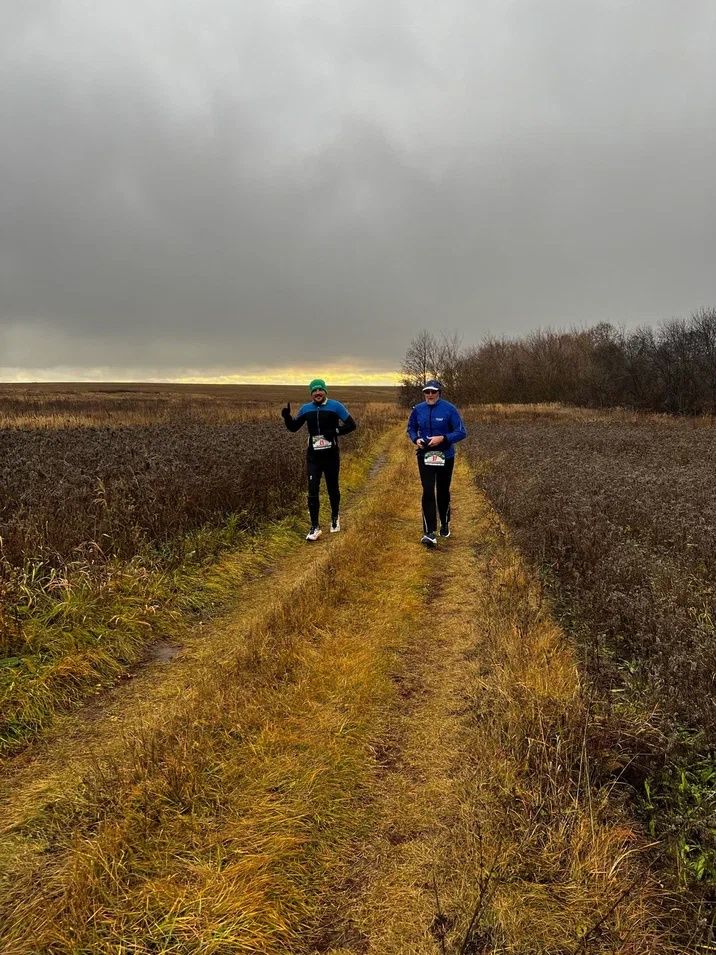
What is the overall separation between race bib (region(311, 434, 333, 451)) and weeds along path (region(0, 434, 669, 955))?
14.8 ft

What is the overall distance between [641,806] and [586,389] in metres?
59.1

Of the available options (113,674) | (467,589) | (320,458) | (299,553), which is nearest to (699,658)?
(467,589)

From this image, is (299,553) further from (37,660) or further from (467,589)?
(37,660)

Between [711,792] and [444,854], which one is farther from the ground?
[711,792]

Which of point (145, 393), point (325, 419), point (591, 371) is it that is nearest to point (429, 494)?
point (325, 419)

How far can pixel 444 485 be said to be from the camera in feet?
27.6

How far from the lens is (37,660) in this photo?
431 centimetres

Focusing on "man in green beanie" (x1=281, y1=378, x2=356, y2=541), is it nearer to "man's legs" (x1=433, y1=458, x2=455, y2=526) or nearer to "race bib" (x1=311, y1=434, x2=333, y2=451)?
"race bib" (x1=311, y1=434, x2=333, y2=451)

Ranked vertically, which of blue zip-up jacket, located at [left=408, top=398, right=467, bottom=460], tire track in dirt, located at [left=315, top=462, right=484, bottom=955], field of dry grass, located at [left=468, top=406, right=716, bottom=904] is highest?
blue zip-up jacket, located at [left=408, top=398, right=467, bottom=460]

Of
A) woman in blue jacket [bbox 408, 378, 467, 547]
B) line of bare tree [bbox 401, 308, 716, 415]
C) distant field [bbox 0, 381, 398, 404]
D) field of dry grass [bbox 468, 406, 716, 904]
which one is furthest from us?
distant field [bbox 0, 381, 398, 404]

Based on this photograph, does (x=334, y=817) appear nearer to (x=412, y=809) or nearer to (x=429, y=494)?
(x=412, y=809)

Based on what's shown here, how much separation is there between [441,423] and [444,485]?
3.55 ft

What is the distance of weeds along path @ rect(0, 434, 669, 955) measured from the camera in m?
2.05

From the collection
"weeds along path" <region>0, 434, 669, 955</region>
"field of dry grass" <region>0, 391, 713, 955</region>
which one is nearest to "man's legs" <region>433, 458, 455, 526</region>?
"field of dry grass" <region>0, 391, 713, 955</region>
